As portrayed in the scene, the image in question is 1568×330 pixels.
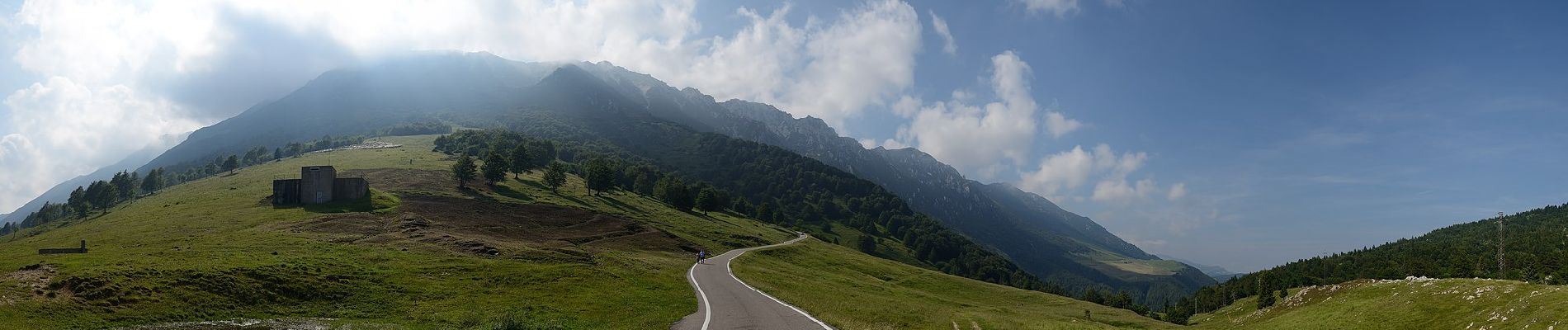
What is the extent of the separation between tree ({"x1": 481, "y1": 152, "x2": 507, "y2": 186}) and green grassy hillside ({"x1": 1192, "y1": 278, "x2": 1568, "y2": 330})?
138 metres

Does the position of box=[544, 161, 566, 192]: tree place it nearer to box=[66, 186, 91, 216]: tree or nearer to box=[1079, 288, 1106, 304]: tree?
box=[66, 186, 91, 216]: tree

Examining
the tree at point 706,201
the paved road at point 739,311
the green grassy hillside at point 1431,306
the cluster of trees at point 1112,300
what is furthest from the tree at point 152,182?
the green grassy hillside at point 1431,306

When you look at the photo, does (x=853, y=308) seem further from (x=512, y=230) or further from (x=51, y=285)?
(x=512, y=230)

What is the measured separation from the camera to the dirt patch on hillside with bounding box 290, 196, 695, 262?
71625 mm

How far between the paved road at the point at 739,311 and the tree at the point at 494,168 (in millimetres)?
101520

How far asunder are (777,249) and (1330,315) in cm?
7565

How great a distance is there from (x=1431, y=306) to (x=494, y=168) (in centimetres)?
14937

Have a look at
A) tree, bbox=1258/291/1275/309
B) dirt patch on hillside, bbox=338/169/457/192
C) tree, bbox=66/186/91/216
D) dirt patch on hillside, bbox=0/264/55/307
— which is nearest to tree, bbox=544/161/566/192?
dirt patch on hillside, bbox=338/169/457/192

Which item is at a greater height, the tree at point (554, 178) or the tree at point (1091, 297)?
the tree at point (554, 178)

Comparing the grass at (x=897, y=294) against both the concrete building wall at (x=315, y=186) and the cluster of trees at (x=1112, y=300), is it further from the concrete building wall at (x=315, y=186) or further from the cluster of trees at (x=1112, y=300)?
the concrete building wall at (x=315, y=186)

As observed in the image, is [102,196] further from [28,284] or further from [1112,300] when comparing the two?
[1112,300]

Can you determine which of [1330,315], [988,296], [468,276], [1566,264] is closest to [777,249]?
[988,296]

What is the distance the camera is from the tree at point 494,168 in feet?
462

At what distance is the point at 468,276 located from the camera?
5394 cm
